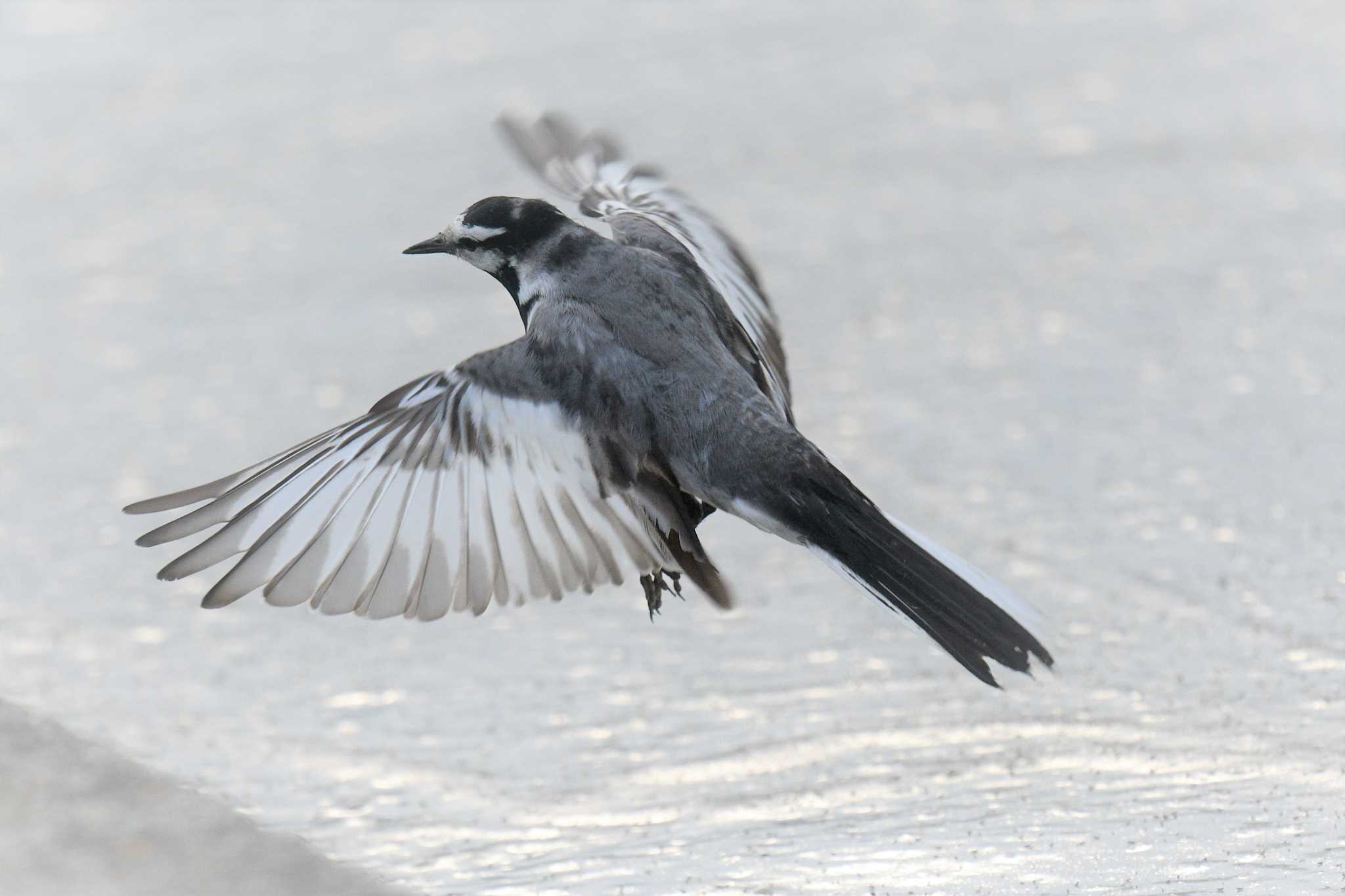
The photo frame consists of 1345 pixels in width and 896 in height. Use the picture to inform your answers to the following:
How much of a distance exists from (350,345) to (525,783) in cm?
269

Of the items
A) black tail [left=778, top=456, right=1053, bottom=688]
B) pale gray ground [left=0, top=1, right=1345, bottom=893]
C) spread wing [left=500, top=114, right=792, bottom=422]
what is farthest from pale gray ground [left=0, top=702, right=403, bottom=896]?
spread wing [left=500, top=114, right=792, bottom=422]

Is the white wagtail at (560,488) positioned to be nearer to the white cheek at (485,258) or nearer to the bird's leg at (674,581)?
the bird's leg at (674,581)

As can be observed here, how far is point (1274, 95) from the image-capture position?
26.1ft

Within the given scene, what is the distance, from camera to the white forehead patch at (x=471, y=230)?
425 cm

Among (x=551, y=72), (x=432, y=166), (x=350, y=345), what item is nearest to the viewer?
(x=350, y=345)

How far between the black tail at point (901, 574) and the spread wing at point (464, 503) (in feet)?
1.06

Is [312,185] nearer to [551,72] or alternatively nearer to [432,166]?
[432,166]

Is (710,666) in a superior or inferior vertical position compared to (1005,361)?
inferior

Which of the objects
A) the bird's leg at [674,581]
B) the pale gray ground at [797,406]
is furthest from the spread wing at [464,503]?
the pale gray ground at [797,406]

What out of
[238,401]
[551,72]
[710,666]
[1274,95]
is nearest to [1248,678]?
[710,666]

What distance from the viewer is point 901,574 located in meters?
3.55

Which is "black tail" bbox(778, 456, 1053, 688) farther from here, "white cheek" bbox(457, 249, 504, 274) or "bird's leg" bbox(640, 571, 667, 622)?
"white cheek" bbox(457, 249, 504, 274)

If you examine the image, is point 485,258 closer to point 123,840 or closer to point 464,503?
point 464,503

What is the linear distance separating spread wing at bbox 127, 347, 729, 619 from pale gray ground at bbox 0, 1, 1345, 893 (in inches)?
25.0
